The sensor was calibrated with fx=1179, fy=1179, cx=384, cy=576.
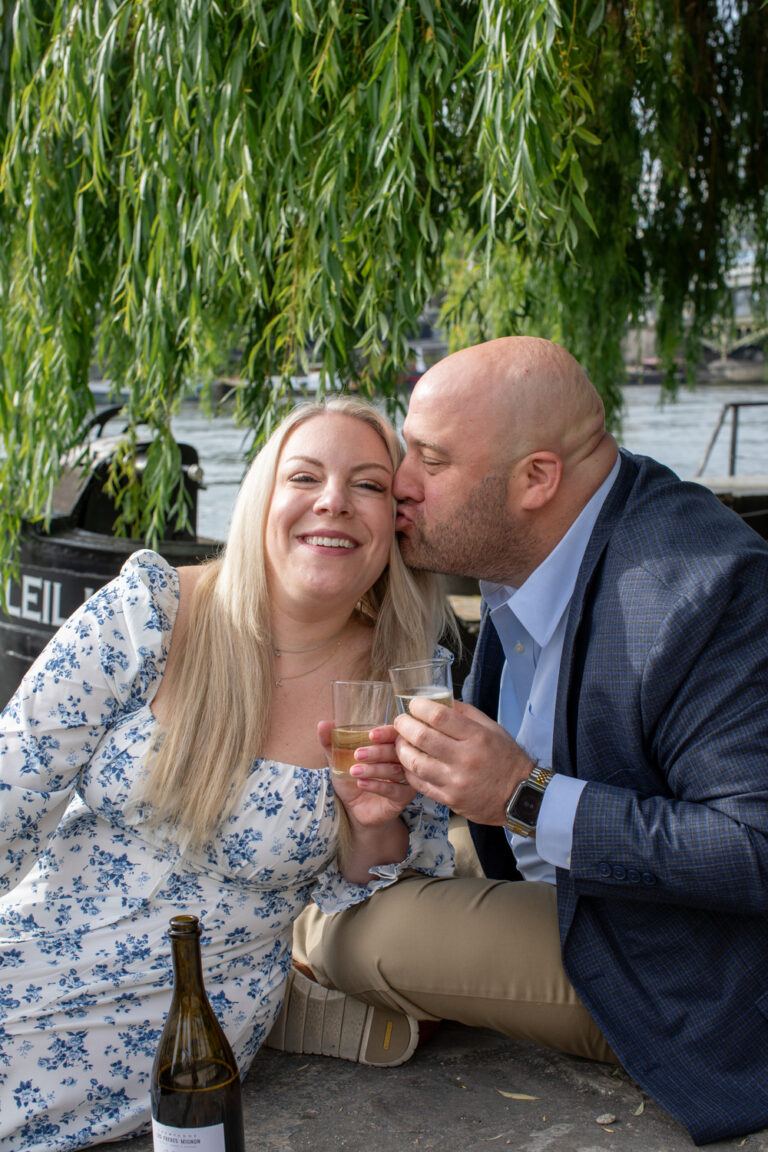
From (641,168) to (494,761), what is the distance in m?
3.75

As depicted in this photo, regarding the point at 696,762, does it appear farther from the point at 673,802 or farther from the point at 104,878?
the point at 104,878

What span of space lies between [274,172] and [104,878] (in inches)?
85.7

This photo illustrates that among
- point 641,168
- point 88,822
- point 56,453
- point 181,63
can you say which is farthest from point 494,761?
point 641,168

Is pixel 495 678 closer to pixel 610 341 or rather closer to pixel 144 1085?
pixel 144 1085

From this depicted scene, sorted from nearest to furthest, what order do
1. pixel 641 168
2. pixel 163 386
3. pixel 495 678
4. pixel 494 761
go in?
pixel 494 761, pixel 495 678, pixel 163 386, pixel 641 168

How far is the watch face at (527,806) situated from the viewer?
2.19m

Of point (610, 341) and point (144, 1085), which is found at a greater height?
point (610, 341)

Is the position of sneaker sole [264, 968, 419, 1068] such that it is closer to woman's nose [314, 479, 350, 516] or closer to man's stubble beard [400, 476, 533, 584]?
man's stubble beard [400, 476, 533, 584]

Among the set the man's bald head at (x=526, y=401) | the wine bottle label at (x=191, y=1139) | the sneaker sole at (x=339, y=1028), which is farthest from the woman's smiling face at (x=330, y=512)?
the wine bottle label at (x=191, y=1139)

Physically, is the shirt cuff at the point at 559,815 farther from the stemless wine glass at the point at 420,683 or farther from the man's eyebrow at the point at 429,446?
the man's eyebrow at the point at 429,446

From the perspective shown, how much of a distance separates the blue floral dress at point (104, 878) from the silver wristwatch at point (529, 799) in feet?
1.37

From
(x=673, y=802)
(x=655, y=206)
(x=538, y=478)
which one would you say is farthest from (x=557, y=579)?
(x=655, y=206)

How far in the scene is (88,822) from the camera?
236 cm

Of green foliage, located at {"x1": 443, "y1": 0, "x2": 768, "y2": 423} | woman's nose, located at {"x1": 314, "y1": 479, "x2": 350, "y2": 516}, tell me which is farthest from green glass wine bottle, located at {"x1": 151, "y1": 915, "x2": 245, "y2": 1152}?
green foliage, located at {"x1": 443, "y1": 0, "x2": 768, "y2": 423}
